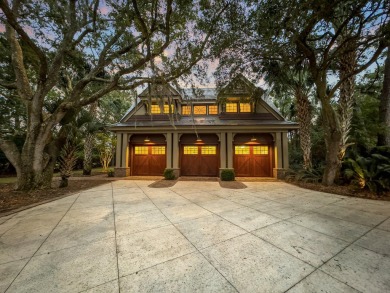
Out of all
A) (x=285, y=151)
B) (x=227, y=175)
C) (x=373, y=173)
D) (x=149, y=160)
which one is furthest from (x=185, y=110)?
(x=373, y=173)

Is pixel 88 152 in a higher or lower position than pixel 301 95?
lower

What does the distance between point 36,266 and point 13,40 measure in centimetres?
911

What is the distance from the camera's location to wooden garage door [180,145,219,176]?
35.7 feet

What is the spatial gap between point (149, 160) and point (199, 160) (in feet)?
12.4

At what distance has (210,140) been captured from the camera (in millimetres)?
10914

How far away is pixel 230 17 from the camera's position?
6262 mm

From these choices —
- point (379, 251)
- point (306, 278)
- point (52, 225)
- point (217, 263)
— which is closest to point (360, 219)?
point (379, 251)

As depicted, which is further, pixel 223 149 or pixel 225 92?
pixel 223 149

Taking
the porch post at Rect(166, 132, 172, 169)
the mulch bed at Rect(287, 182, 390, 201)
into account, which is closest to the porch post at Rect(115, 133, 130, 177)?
the porch post at Rect(166, 132, 172, 169)

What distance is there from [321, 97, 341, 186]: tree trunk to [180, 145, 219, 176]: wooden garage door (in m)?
6.05

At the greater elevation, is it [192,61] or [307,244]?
[192,61]

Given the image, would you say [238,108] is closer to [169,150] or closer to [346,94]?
[346,94]

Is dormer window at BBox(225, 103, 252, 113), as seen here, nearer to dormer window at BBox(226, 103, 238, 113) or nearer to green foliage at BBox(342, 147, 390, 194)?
dormer window at BBox(226, 103, 238, 113)

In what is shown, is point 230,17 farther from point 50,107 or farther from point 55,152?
point 55,152
